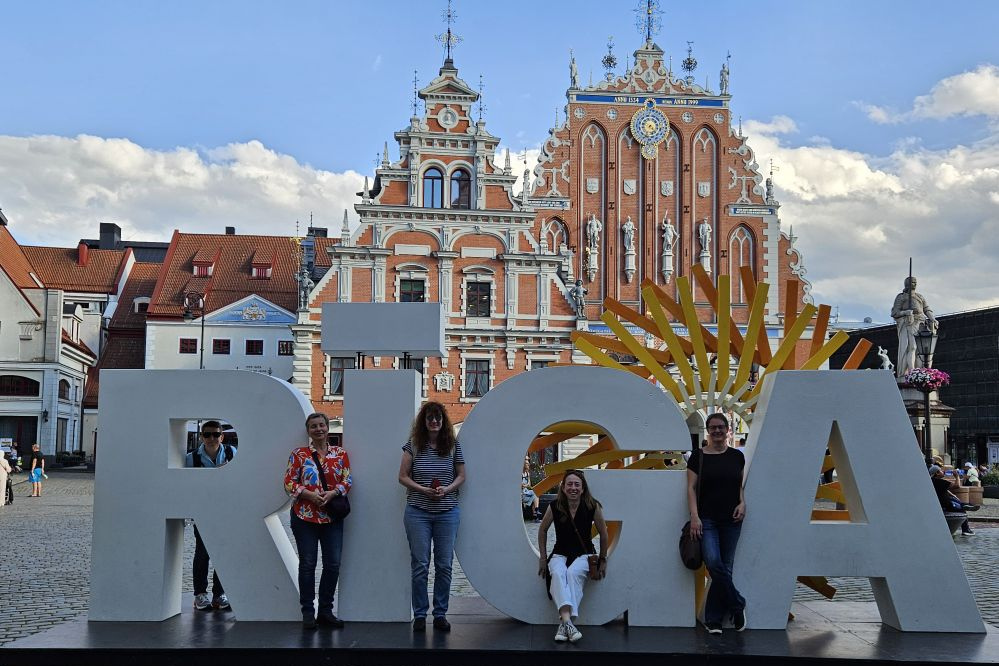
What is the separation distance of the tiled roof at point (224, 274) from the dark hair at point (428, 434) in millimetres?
38006

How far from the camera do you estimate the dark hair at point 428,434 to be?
24.4ft

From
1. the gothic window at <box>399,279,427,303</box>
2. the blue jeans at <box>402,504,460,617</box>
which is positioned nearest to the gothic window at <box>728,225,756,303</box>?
the gothic window at <box>399,279,427,303</box>

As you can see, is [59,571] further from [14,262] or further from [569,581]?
[14,262]

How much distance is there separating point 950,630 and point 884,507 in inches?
36.5

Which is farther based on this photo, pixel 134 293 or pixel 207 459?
pixel 134 293

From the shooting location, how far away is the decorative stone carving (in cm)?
3475

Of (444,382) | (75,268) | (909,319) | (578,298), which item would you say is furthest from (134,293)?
(909,319)

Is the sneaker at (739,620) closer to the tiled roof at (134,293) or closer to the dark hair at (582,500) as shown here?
the dark hair at (582,500)

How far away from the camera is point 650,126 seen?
38188 mm

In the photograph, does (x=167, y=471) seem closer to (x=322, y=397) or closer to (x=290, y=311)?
(x=322, y=397)

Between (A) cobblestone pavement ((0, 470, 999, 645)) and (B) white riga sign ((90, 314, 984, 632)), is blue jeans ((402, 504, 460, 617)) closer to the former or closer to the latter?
(B) white riga sign ((90, 314, 984, 632))

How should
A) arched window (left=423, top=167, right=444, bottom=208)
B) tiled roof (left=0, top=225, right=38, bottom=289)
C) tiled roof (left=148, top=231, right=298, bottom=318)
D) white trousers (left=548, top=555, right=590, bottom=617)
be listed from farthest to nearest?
tiled roof (left=148, top=231, right=298, bottom=318) → tiled roof (left=0, top=225, right=38, bottom=289) → arched window (left=423, top=167, right=444, bottom=208) → white trousers (left=548, top=555, right=590, bottom=617)

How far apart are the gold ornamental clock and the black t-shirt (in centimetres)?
3161

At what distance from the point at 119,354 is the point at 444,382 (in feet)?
64.7
